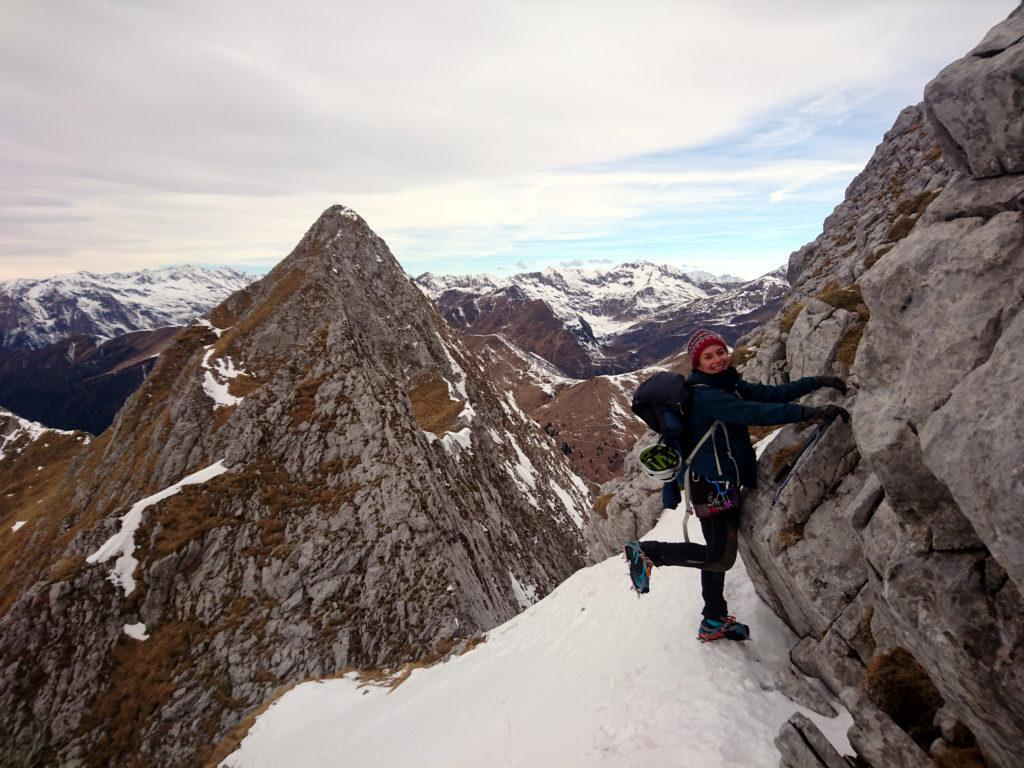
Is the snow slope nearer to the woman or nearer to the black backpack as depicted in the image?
the woman

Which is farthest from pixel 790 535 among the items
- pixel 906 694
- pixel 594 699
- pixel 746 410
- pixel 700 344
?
pixel 594 699

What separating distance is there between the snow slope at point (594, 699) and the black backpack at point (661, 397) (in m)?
5.29

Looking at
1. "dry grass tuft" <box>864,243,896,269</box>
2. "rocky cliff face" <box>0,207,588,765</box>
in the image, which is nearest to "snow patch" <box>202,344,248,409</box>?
"rocky cliff face" <box>0,207,588,765</box>

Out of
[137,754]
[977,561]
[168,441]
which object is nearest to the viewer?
[977,561]

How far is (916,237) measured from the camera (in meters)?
7.21

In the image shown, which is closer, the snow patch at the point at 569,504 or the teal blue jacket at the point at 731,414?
the teal blue jacket at the point at 731,414

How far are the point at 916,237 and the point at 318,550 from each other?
4611cm

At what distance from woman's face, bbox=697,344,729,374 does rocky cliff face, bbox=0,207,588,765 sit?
27324mm

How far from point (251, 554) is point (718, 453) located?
45.1 m

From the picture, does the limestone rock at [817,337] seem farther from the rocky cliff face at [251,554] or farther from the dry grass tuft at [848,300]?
the rocky cliff face at [251,554]

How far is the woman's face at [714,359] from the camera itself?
955cm

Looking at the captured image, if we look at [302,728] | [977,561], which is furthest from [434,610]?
[977,561]

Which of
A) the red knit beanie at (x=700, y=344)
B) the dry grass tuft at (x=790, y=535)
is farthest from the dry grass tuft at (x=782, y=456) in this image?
the red knit beanie at (x=700, y=344)

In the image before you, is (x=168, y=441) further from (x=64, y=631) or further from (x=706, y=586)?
(x=706, y=586)
